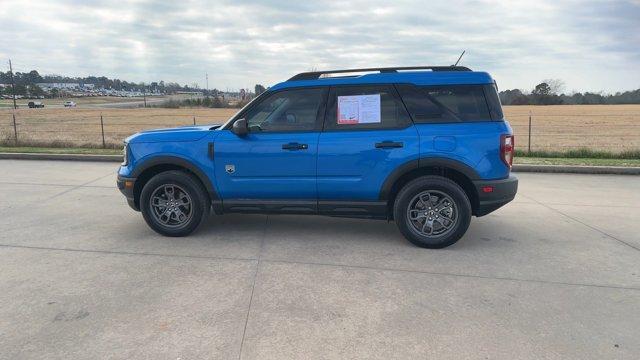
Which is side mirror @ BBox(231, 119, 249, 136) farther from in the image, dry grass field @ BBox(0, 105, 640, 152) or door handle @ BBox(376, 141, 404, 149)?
dry grass field @ BBox(0, 105, 640, 152)

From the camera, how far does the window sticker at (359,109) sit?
4.83 m

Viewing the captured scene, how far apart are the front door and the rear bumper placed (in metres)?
1.77

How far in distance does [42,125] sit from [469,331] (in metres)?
31.6

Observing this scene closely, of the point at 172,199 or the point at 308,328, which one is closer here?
the point at 308,328

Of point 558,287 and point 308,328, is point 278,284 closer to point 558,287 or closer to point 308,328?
point 308,328

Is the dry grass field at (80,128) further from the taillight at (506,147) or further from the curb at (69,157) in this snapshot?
the taillight at (506,147)

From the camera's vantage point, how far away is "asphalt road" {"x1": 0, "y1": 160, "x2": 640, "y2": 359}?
9.82 ft

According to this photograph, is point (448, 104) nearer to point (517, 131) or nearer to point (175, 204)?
point (175, 204)

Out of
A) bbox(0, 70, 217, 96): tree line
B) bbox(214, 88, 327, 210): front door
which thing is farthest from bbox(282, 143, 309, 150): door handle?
bbox(0, 70, 217, 96): tree line

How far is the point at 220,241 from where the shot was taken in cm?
510

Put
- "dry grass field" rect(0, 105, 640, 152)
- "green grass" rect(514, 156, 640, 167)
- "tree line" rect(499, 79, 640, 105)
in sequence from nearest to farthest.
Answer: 1. "green grass" rect(514, 156, 640, 167)
2. "dry grass field" rect(0, 105, 640, 152)
3. "tree line" rect(499, 79, 640, 105)

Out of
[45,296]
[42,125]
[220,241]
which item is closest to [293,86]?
[220,241]

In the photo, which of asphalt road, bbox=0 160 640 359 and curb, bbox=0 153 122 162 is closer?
asphalt road, bbox=0 160 640 359

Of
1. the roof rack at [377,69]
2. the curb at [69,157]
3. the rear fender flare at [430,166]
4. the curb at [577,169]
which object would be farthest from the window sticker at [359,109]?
the curb at [69,157]
